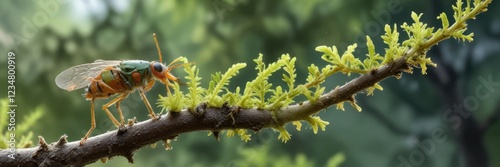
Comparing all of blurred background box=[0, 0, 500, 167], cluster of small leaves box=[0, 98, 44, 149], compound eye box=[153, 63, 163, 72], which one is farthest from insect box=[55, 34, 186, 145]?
blurred background box=[0, 0, 500, 167]

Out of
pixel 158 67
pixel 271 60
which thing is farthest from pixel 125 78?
pixel 271 60

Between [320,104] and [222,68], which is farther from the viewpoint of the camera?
[222,68]

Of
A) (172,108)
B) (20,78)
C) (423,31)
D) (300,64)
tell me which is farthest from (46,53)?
(423,31)

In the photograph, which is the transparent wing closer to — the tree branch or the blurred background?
the tree branch

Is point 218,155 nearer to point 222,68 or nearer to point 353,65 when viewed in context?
point 222,68

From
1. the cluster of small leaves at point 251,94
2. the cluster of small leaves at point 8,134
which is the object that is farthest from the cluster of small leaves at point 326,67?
the cluster of small leaves at point 8,134

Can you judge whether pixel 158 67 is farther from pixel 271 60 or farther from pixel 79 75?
pixel 271 60

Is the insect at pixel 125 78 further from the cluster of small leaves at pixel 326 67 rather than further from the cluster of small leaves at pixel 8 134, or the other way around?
the cluster of small leaves at pixel 8 134
